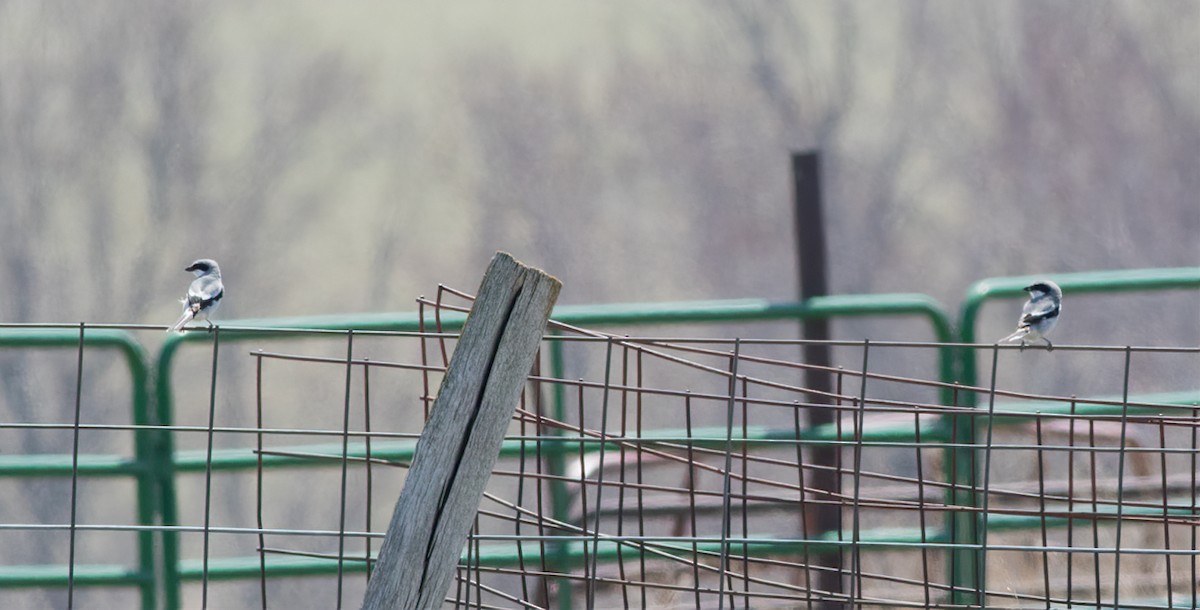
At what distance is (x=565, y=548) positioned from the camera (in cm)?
441

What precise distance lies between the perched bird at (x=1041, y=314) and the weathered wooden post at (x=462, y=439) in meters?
2.01

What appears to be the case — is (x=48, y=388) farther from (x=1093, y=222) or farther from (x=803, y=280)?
(x=1093, y=222)

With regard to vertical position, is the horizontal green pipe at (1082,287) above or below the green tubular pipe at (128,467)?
above

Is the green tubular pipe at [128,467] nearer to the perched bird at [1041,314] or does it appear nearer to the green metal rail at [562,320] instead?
the green metal rail at [562,320]

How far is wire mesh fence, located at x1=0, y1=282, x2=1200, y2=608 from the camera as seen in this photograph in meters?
2.22

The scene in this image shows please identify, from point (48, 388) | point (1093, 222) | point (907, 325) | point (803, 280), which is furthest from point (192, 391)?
point (1093, 222)

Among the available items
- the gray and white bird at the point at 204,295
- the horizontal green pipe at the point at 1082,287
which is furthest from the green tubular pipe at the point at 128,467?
the horizontal green pipe at the point at 1082,287

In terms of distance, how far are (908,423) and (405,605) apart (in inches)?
122

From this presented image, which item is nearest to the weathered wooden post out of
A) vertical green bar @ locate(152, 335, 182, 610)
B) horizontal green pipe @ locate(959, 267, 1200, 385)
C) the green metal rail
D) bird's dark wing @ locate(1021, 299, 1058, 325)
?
bird's dark wing @ locate(1021, 299, 1058, 325)

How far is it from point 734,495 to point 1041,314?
61.9 inches

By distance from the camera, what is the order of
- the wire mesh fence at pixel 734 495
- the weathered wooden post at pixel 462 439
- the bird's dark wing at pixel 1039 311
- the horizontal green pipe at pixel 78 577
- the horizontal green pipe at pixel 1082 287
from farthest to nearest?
the horizontal green pipe at pixel 1082 287, the horizontal green pipe at pixel 78 577, the bird's dark wing at pixel 1039 311, the wire mesh fence at pixel 734 495, the weathered wooden post at pixel 462 439

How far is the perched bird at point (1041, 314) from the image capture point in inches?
138

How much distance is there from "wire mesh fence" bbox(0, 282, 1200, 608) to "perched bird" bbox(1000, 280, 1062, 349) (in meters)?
0.22

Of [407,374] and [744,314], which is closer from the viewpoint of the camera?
[744,314]
